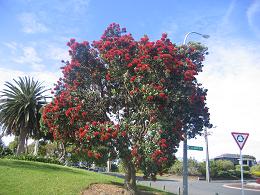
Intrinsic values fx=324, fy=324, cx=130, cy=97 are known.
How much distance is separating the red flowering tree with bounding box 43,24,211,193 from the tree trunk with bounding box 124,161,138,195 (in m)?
0.05

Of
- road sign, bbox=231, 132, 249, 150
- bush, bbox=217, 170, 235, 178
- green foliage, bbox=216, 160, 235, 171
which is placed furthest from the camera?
green foliage, bbox=216, 160, 235, 171

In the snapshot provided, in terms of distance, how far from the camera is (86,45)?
16.0 m

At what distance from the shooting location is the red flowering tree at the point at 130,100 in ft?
45.0

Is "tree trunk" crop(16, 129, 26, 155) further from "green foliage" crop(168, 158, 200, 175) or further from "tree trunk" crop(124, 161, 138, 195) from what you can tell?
"green foliage" crop(168, 158, 200, 175)

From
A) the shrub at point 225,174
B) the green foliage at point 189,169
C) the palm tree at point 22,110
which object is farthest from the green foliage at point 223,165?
the palm tree at point 22,110

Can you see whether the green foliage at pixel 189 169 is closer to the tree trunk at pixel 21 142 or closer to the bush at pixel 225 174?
the bush at pixel 225 174

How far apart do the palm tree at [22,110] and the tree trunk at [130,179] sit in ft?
57.2

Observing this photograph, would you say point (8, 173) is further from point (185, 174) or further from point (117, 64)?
point (185, 174)

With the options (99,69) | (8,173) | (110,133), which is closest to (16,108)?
(8,173)

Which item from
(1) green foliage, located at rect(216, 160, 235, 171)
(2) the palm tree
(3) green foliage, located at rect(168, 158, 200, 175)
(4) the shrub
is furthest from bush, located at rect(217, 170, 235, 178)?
(2) the palm tree

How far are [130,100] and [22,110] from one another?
18616 mm

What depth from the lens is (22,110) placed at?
3091 centimetres

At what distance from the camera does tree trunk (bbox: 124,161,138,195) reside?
50.4ft

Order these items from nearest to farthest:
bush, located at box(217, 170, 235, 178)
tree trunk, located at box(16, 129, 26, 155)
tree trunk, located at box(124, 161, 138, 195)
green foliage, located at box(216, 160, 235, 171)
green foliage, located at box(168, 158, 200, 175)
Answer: tree trunk, located at box(124, 161, 138, 195)
tree trunk, located at box(16, 129, 26, 155)
green foliage, located at box(168, 158, 200, 175)
bush, located at box(217, 170, 235, 178)
green foliage, located at box(216, 160, 235, 171)
